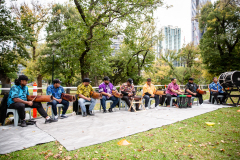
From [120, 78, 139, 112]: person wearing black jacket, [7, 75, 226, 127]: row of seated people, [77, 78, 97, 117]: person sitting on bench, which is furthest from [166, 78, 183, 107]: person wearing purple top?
[77, 78, 97, 117]: person sitting on bench

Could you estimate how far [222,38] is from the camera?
2019 centimetres

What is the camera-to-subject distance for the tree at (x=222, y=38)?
20531 millimetres

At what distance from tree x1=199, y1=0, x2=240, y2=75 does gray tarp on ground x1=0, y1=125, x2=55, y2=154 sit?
875 inches

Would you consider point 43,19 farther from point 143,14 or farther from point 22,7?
point 143,14

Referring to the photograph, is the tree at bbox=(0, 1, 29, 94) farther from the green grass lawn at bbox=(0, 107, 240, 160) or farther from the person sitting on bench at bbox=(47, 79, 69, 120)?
the green grass lawn at bbox=(0, 107, 240, 160)

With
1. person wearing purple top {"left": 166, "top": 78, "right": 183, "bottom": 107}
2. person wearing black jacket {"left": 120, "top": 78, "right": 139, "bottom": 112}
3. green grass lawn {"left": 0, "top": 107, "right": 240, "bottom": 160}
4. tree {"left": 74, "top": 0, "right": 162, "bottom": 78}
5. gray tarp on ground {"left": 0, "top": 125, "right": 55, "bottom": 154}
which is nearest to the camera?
green grass lawn {"left": 0, "top": 107, "right": 240, "bottom": 160}

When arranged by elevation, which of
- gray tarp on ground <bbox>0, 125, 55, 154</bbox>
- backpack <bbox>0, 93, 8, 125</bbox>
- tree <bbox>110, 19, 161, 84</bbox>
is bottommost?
gray tarp on ground <bbox>0, 125, 55, 154</bbox>

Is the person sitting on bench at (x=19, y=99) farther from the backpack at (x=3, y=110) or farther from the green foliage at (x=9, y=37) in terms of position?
the green foliage at (x=9, y=37)

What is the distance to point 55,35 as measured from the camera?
2028 centimetres

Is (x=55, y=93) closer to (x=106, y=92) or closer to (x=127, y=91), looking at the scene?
(x=106, y=92)

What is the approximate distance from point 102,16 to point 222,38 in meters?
16.5

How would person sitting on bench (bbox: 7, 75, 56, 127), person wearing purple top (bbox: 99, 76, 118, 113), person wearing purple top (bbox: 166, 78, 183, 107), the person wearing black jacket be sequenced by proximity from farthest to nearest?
person wearing purple top (bbox: 166, 78, 183, 107) < the person wearing black jacket < person wearing purple top (bbox: 99, 76, 118, 113) < person sitting on bench (bbox: 7, 75, 56, 127)

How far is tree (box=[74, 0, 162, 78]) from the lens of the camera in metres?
11.1

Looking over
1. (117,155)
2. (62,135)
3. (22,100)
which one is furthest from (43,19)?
(117,155)
